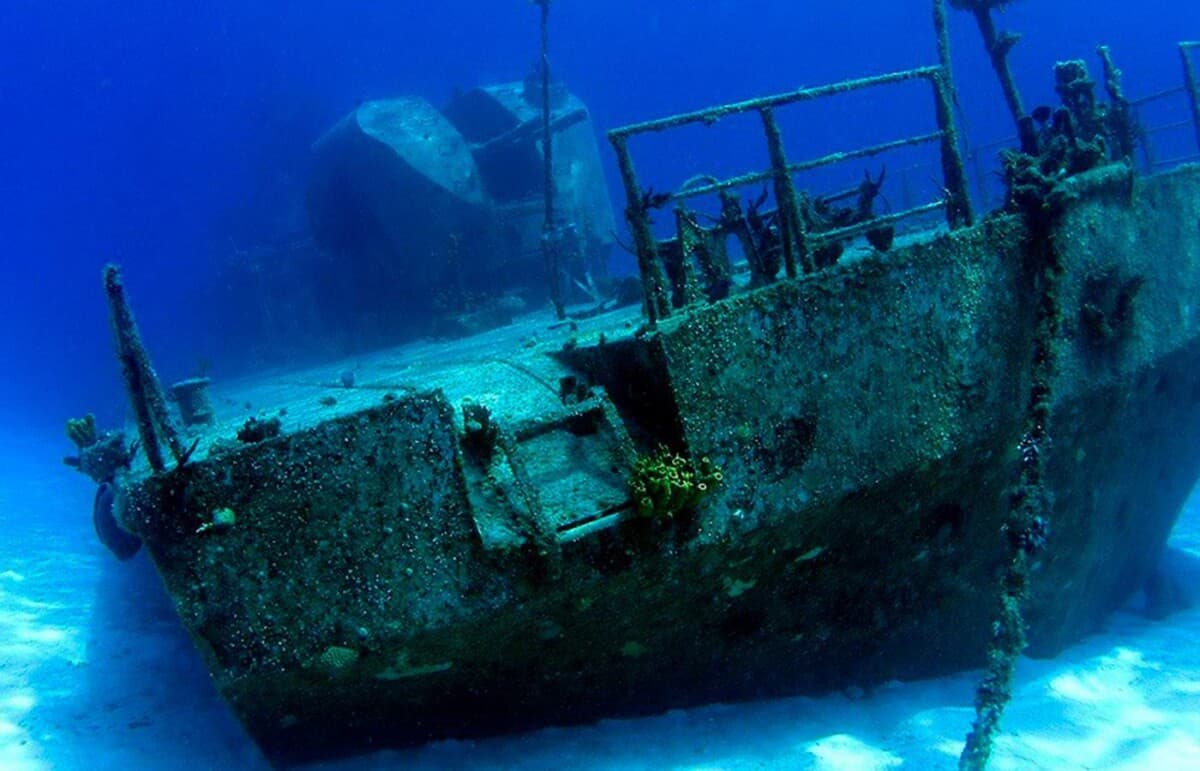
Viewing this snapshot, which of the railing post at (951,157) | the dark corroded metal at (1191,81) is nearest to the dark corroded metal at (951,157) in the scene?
the railing post at (951,157)

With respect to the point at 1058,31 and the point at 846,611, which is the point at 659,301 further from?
the point at 1058,31

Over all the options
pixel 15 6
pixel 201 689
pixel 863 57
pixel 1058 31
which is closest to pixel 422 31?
pixel 15 6

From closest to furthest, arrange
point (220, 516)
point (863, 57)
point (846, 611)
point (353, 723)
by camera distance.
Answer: point (220, 516) → point (353, 723) → point (846, 611) → point (863, 57)

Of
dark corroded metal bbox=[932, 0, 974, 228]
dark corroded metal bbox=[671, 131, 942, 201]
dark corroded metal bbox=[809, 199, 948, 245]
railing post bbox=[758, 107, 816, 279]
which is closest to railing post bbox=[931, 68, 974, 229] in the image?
dark corroded metal bbox=[932, 0, 974, 228]

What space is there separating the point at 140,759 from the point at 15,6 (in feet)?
522

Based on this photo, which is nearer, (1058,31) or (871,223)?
(871,223)

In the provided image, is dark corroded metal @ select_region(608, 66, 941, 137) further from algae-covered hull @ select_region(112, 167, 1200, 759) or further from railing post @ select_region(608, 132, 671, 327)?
algae-covered hull @ select_region(112, 167, 1200, 759)

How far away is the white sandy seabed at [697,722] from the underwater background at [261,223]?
2cm

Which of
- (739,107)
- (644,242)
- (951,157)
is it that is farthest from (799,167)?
(951,157)

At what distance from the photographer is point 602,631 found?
4250 mm

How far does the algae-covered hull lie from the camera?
364 cm

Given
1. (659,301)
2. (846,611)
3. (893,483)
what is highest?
(659,301)

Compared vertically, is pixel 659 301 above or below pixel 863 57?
below

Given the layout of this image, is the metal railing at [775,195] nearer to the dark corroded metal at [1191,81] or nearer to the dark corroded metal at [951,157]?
the dark corroded metal at [951,157]
